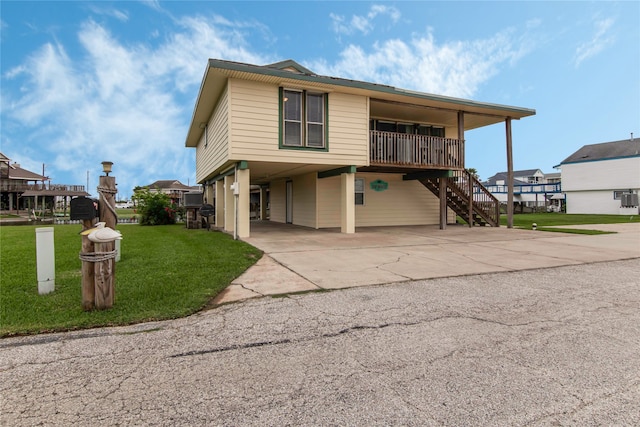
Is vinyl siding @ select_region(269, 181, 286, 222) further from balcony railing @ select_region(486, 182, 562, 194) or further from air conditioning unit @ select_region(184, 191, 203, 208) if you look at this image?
balcony railing @ select_region(486, 182, 562, 194)

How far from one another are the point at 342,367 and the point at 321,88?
10.1m

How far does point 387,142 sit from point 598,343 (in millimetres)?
10537

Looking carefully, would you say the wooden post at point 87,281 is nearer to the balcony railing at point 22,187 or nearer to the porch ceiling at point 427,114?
the porch ceiling at point 427,114

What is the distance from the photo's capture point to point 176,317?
374 cm

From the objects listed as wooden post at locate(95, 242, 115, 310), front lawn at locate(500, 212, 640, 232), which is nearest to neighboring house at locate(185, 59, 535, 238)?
front lawn at locate(500, 212, 640, 232)

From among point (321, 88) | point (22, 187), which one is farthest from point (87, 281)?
point (22, 187)

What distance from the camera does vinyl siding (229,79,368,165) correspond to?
1050 centimetres

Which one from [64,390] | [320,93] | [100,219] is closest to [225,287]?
[100,219]

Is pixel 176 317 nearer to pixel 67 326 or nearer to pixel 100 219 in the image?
pixel 67 326

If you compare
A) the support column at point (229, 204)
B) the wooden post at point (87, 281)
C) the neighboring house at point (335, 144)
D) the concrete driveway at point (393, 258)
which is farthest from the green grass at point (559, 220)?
the wooden post at point (87, 281)

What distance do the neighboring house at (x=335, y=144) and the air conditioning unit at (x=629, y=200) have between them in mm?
24244

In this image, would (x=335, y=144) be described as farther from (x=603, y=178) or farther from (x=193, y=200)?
(x=603, y=178)

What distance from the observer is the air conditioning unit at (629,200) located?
31000 millimetres

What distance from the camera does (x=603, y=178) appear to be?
34219 millimetres
